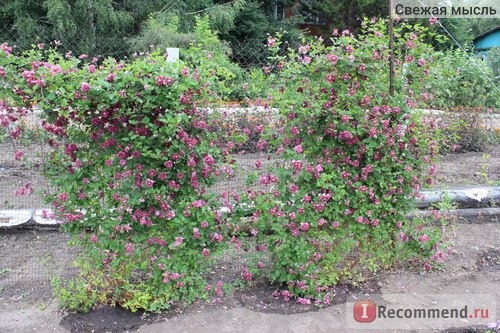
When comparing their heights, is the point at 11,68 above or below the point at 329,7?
below

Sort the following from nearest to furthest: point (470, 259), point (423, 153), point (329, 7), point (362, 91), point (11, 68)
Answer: point (11, 68) < point (362, 91) < point (423, 153) < point (470, 259) < point (329, 7)

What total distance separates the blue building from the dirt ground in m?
14.9

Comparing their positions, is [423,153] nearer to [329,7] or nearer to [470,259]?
[470,259]

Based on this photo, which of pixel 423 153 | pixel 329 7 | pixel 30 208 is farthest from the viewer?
pixel 329 7

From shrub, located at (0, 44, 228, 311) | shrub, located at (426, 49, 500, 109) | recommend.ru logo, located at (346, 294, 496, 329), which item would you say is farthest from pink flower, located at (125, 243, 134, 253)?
shrub, located at (426, 49, 500, 109)

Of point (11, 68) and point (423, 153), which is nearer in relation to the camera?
point (11, 68)

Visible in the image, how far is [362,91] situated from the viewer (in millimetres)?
3102

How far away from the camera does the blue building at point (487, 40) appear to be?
1689 cm

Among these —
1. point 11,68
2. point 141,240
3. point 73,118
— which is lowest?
point 141,240

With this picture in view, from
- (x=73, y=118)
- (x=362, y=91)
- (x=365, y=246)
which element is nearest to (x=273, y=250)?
(x=365, y=246)

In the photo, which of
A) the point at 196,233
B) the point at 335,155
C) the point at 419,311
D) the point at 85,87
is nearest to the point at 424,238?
the point at 419,311

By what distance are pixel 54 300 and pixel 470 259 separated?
311cm

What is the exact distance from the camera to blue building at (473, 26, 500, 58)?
16891 millimetres

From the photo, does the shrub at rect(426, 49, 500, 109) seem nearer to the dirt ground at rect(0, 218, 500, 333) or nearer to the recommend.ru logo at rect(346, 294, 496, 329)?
the dirt ground at rect(0, 218, 500, 333)
